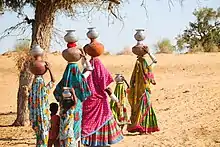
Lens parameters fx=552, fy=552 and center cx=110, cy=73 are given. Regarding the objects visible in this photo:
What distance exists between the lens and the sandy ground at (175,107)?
34.7 feet

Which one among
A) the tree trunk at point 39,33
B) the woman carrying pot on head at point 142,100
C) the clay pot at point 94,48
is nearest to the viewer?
the clay pot at point 94,48

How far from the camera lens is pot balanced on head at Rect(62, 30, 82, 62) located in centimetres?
808

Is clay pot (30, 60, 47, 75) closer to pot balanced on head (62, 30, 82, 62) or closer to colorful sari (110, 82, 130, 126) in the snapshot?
pot balanced on head (62, 30, 82, 62)

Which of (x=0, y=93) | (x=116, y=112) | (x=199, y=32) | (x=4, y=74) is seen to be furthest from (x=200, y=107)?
(x=199, y=32)

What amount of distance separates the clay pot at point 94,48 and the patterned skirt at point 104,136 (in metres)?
1.09

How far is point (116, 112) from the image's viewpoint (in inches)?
449

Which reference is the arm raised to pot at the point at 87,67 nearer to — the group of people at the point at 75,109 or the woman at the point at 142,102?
the group of people at the point at 75,109

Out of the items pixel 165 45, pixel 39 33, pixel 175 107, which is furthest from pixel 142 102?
pixel 165 45

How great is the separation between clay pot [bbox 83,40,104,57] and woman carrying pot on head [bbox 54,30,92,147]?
52 cm

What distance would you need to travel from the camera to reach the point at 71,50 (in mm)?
8125

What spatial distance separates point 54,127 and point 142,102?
3.18m

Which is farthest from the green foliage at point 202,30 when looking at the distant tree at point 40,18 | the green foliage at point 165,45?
the distant tree at point 40,18

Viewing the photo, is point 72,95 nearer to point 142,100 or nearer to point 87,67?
point 87,67

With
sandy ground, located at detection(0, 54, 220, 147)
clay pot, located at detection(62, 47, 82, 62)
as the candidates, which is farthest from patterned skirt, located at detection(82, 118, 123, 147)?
sandy ground, located at detection(0, 54, 220, 147)
